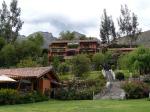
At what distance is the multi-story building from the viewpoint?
10325 centimetres

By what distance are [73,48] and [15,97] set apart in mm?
63045

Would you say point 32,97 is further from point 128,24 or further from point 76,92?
point 128,24

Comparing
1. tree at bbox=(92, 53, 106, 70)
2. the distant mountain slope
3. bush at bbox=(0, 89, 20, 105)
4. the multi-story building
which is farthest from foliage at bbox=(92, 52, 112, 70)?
bush at bbox=(0, 89, 20, 105)

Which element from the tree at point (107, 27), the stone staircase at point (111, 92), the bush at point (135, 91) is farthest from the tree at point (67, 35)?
the bush at point (135, 91)

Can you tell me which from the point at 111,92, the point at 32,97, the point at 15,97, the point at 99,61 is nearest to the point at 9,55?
the point at 99,61

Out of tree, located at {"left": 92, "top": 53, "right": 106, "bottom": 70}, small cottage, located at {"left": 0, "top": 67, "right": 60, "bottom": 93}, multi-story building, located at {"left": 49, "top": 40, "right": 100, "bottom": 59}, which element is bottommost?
small cottage, located at {"left": 0, "top": 67, "right": 60, "bottom": 93}

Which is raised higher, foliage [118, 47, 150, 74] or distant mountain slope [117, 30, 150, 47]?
distant mountain slope [117, 30, 150, 47]

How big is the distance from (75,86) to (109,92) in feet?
13.6

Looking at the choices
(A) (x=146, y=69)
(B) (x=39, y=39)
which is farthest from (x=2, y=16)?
(A) (x=146, y=69)

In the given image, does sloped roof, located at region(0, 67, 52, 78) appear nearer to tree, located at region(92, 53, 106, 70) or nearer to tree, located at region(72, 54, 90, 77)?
tree, located at region(72, 54, 90, 77)

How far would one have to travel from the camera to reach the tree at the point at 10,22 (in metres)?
90.4

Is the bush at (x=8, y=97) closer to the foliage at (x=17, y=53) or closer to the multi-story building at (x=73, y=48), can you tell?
the foliage at (x=17, y=53)

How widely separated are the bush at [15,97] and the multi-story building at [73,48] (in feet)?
190

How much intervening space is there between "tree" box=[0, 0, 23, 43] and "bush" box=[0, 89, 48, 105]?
46932mm
